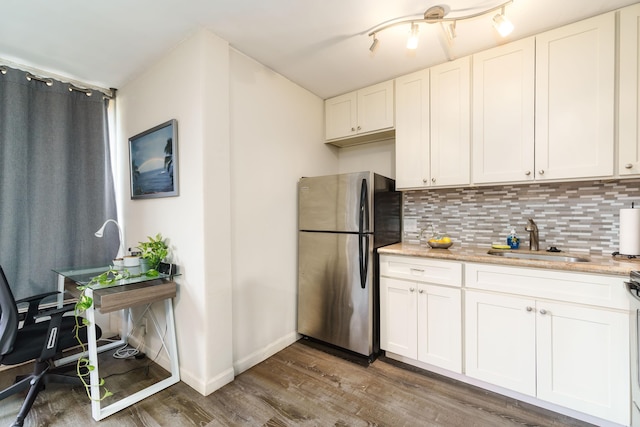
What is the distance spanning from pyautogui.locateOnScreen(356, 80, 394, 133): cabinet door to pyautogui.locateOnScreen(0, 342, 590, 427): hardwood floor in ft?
6.93

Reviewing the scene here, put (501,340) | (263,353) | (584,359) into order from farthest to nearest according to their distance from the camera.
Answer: (263,353) < (501,340) < (584,359)

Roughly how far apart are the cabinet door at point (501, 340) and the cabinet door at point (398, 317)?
0.37 m

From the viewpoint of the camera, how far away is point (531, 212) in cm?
215

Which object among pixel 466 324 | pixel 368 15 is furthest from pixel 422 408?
pixel 368 15

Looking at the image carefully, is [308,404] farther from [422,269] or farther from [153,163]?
[153,163]

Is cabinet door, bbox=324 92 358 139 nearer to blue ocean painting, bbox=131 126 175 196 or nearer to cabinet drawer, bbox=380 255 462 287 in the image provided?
cabinet drawer, bbox=380 255 462 287

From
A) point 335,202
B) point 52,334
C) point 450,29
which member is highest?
point 450,29

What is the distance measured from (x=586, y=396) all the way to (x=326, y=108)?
296 cm

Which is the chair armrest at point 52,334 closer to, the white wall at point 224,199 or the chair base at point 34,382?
the chair base at point 34,382

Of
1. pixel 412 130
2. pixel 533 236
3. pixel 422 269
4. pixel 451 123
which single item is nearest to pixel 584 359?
pixel 533 236

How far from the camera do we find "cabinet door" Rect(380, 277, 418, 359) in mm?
2113

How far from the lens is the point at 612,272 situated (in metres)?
1.45

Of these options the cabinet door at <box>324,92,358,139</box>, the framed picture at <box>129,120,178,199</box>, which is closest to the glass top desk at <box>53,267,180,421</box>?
the framed picture at <box>129,120,178,199</box>

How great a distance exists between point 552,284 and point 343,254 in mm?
1375
